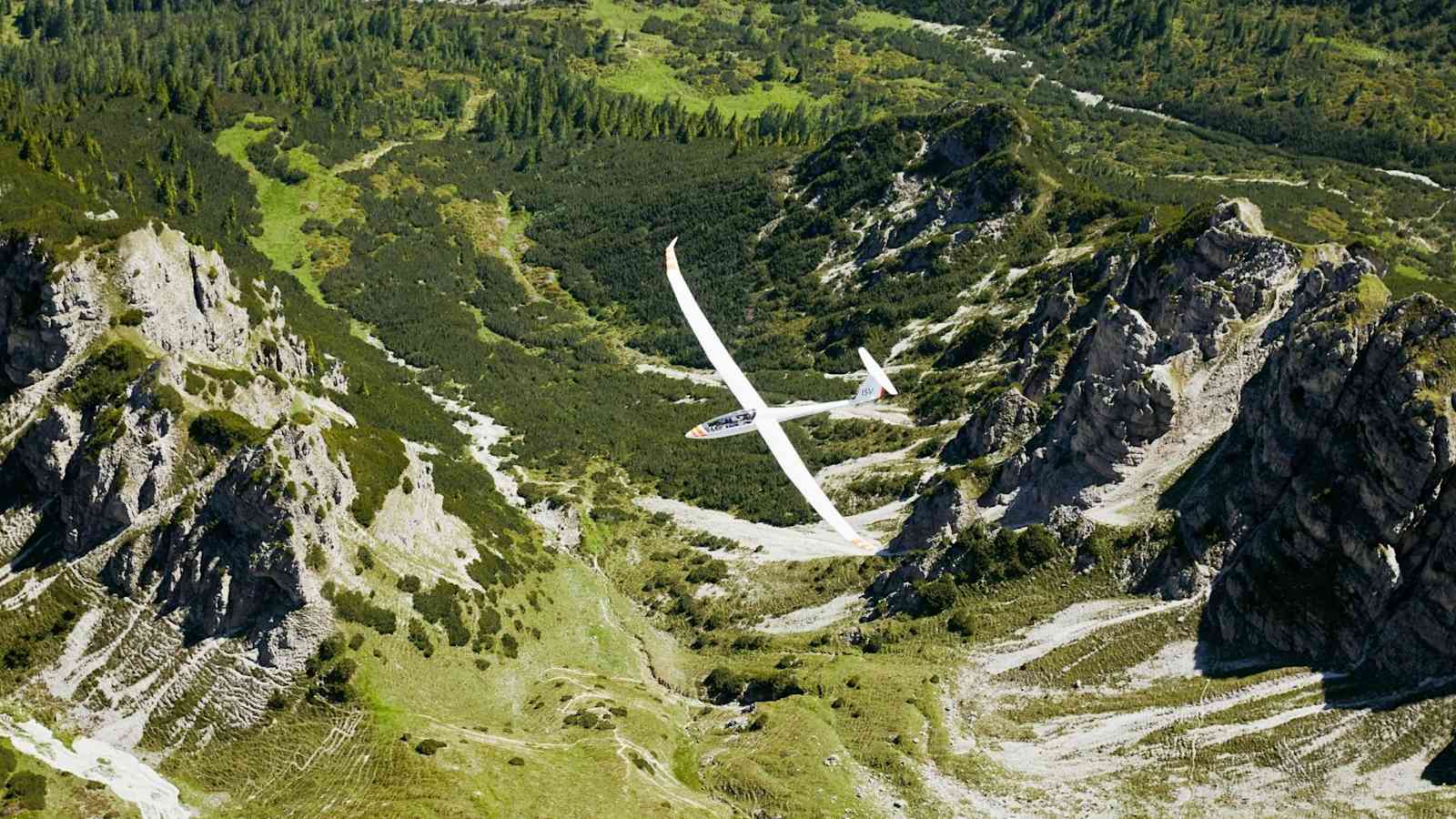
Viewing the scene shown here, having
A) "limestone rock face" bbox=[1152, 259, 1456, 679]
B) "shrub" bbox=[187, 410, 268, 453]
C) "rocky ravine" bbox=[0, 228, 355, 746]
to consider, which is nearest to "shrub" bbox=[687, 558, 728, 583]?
"rocky ravine" bbox=[0, 228, 355, 746]

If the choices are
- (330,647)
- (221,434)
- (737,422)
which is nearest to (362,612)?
(330,647)

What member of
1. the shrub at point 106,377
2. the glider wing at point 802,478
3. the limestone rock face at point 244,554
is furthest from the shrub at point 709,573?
the shrub at point 106,377

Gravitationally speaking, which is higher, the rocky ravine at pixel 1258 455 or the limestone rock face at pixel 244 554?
the rocky ravine at pixel 1258 455

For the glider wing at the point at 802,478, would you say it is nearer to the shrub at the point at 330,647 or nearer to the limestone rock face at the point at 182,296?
the shrub at the point at 330,647

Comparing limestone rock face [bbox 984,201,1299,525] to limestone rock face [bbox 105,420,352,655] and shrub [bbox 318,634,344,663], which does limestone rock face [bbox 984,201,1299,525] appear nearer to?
shrub [bbox 318,634,344,663]

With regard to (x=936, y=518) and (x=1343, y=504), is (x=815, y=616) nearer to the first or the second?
(x=936, y=518)

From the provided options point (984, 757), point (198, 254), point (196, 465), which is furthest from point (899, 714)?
point (198, 254)

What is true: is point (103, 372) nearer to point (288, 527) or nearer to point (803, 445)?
point (288, 527)
